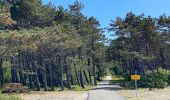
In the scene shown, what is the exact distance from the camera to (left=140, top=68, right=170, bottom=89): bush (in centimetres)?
5645

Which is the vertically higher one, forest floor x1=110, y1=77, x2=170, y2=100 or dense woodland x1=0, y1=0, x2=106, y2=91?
dense woodland x1=0, y1=0, x2=106, y2=91

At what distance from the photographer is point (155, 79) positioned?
5719 cm

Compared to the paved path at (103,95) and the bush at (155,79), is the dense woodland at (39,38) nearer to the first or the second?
the paved path at (103,95)

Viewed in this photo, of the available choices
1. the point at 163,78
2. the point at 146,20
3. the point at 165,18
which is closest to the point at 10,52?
the point at 163,78

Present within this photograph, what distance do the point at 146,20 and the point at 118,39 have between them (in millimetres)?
5417

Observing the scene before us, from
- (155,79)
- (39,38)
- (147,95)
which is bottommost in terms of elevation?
(147,95)

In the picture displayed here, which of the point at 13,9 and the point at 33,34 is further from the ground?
the point at 13,9

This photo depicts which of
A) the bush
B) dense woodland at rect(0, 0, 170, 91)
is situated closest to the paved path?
dense woodland at rect(0, 0, 170, 91)

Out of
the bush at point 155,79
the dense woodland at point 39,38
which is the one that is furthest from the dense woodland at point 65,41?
the bush at point 155,79

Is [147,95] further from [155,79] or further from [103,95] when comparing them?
[155,79]

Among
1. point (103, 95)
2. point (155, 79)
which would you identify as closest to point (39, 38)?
point (103, 95)

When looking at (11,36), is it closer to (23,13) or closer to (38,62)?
(23,13)

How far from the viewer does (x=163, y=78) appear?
57875 mm

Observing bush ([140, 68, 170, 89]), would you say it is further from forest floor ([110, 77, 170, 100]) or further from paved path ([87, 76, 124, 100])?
forest floor ([110, 77, 170, 100])
